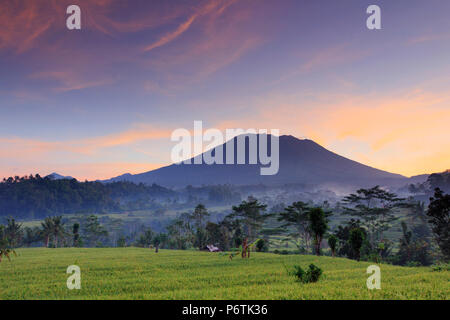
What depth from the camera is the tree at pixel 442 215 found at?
3875cm

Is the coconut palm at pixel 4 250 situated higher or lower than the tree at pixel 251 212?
higher

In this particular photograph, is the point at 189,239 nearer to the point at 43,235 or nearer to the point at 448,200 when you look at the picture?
the point at 43,235

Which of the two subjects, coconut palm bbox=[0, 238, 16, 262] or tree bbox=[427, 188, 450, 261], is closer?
coconut palm bbox=[0, 238, 16, 262]

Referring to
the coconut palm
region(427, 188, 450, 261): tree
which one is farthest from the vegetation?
the coconut palm

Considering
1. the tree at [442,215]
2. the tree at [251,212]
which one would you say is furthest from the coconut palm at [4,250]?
the tree at [442,215]

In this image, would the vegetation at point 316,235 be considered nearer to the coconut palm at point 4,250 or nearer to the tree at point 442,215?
the tree at point 442,215

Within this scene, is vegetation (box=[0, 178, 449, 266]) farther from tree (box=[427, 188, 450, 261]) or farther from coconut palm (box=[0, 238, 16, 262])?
coconut palm (box=[0, 238, 16, 262])

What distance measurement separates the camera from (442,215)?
133ft

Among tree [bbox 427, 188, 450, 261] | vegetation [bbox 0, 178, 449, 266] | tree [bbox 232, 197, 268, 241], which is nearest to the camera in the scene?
vegetation [bbox 0, 178, 449, 266]

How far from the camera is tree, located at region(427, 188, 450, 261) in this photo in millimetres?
38750

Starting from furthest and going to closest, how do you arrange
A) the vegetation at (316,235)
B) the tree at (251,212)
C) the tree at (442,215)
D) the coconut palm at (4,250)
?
the tree at (251,212) → the tree at (442,215) → the vegetation at (316,235) → the coconut palm at (4,250)

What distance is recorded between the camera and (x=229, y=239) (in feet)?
214
